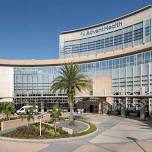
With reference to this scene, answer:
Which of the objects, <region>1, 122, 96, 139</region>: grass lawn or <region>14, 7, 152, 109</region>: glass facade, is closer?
<region>1, 122, 96, 139</region>: grass lawn

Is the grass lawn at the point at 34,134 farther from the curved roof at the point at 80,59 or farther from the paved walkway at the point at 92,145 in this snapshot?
the curved roof at the point at 80,59

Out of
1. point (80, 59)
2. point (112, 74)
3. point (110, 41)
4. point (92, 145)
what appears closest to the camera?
point (92, 145)

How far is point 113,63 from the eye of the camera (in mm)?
64750

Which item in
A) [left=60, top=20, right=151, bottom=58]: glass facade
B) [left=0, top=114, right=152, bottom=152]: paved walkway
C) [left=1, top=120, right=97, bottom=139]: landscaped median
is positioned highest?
[left=60, top=20, right=151, bottom=58]: glass facade

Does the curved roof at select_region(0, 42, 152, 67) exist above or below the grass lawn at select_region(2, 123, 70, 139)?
above

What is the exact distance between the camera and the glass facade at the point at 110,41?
194 ft

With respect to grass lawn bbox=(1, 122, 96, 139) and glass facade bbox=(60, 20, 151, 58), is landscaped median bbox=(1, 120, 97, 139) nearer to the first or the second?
grass lawn bbox=(1, 122, 96, 139)

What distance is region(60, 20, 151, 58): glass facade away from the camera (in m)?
59.1

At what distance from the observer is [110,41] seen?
66812 millimetres

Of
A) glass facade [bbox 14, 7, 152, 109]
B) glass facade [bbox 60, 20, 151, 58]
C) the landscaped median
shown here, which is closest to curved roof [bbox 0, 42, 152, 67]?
glass facade [bbox 14, 7, 152, 109]

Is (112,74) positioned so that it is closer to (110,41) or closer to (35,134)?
(110,41)

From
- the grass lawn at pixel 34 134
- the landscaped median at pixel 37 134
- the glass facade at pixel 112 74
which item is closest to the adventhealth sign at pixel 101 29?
the glass facade at pixel 112 74

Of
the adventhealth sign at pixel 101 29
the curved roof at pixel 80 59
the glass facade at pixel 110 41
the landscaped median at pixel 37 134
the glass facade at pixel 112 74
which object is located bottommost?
the landscaped median at pixel 37 134

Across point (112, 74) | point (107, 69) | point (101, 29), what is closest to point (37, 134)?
point (112, 74)
